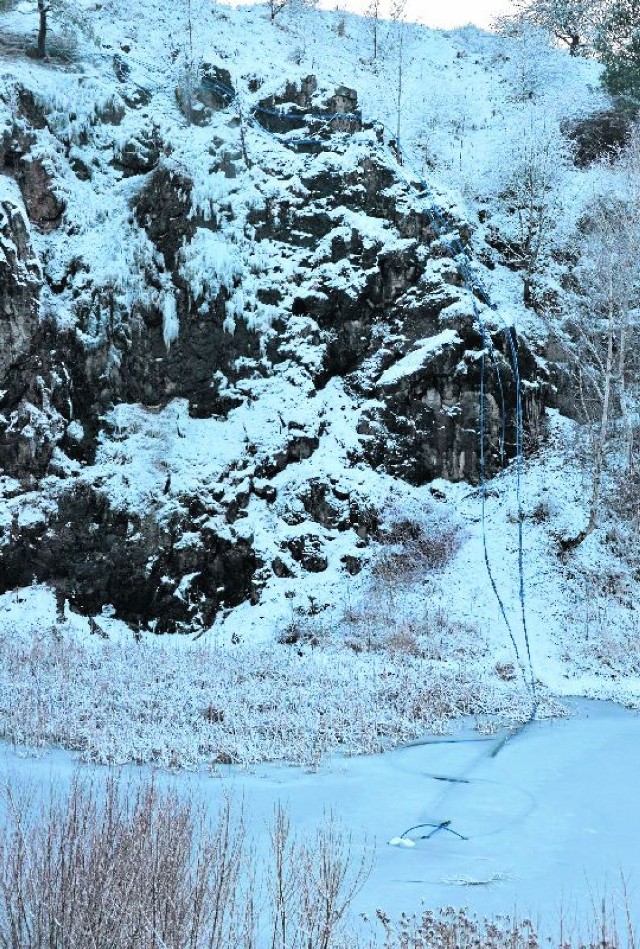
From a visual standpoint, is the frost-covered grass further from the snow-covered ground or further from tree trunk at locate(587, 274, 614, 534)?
tree trunk at locate(587, 274, 614, 534)

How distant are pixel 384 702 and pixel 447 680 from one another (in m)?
1.70

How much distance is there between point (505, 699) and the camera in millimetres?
11914

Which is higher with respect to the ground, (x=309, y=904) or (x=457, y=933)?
(x=309, y=904)

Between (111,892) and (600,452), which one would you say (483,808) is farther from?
(600,452)

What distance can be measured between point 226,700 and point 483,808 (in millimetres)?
4462

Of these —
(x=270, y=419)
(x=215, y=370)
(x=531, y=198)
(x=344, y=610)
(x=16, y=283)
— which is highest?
(x=531, y=198)

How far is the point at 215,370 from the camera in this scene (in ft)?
66.7

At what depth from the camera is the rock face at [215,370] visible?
18.0m

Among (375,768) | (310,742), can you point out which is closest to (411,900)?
(375,768)

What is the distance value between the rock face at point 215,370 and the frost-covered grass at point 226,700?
3278mm

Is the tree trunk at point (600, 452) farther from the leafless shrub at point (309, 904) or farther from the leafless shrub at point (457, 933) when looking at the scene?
the leafless shrub at point (309, 904)

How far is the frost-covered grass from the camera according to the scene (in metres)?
9.22

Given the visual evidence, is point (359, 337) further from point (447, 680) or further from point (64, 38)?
point (64, 38)

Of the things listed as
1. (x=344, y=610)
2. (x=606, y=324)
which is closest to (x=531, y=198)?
(x=606, y=324)
